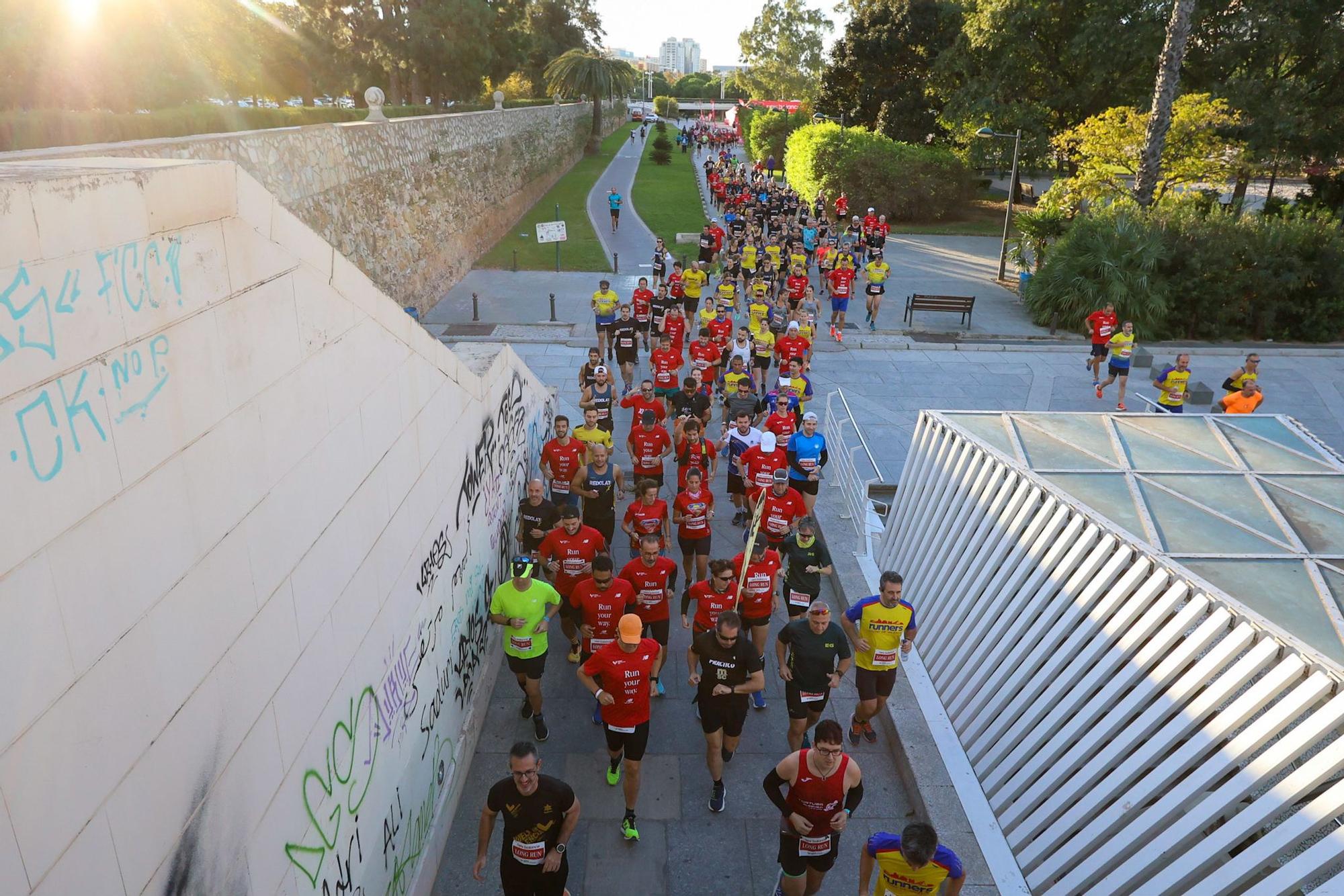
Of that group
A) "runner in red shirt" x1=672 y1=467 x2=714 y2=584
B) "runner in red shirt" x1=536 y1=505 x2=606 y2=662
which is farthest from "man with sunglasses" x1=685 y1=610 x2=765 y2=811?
"runner in red shirt" x1=672 y1=467 x2=714 y2=584

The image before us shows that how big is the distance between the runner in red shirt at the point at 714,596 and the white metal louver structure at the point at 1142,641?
87.6 inches

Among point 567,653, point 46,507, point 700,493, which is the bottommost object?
point 567,653

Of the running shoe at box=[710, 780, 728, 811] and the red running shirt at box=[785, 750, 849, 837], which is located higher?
the red running shirt at box=[785, 750, 849, 837]

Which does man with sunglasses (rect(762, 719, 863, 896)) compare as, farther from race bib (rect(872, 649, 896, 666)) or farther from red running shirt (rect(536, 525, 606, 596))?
red running shirt (rect(536, 525, 606, 596))

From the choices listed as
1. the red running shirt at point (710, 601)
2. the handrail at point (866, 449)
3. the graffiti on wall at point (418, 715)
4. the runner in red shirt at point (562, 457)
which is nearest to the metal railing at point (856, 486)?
the handrail at point (866, 449)

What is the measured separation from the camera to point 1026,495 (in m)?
7.61

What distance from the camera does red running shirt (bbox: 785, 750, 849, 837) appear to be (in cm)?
524

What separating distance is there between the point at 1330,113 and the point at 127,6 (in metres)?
36.8

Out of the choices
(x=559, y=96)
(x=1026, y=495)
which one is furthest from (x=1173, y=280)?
(x=559, y=96)

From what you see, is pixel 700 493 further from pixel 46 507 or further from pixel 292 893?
pixel 46 507

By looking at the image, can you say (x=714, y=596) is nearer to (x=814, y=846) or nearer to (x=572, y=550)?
(x=572, y=550)

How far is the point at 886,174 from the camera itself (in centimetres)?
3478

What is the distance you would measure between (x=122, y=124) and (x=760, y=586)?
434 inches

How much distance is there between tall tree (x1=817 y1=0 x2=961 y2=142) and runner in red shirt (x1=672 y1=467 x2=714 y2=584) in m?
37.3
